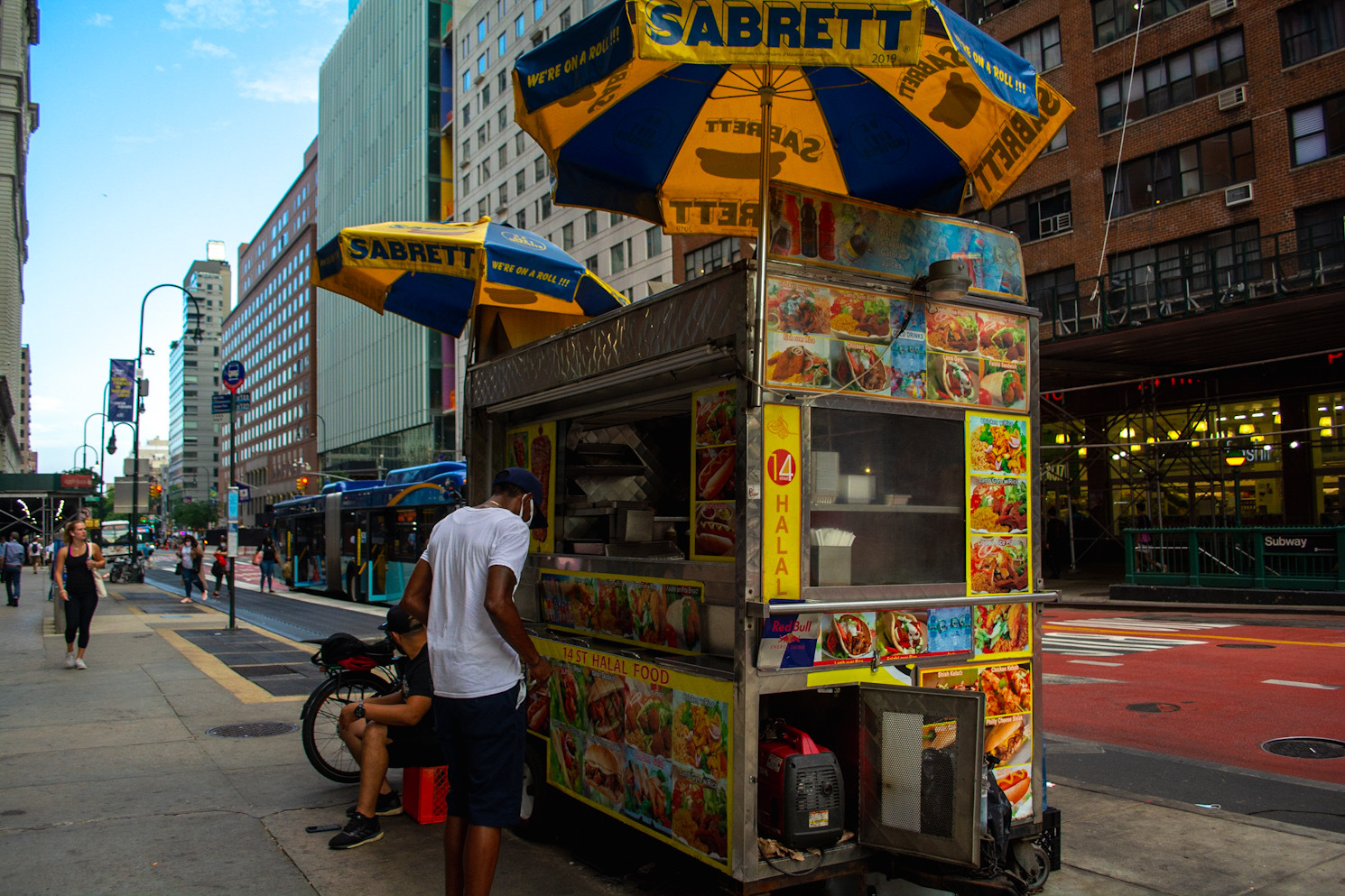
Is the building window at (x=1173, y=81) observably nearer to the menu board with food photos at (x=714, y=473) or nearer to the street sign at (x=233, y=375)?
the street sign at (x=233, y=375)

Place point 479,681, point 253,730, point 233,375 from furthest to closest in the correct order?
point 233,375 < point 253,730 < point 479,681

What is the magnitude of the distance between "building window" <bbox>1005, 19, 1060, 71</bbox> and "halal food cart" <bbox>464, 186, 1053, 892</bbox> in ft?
97.7

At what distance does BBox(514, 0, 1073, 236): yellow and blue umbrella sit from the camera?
11.3 feet

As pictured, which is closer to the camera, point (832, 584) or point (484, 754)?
point (484, 754)

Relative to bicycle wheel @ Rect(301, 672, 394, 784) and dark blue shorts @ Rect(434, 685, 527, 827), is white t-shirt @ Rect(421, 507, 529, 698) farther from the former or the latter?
bicycle wheel @ Rect(301, 672, 394, 784)

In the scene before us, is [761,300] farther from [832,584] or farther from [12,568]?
[12,568]

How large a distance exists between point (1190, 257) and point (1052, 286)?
451 cm

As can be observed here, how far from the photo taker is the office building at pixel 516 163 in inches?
1879

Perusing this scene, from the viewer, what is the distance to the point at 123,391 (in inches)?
1544

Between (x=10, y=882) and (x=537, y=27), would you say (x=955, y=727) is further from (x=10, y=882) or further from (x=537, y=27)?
(x=537, y=27)

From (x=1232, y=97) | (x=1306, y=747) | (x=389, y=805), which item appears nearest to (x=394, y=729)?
(x=389, y=805)

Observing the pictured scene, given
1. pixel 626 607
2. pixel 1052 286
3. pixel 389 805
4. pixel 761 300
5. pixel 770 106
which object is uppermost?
pixel 1052 286

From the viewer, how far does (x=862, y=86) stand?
4.70 m

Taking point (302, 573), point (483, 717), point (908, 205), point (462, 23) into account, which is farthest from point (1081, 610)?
point (462, 23)
